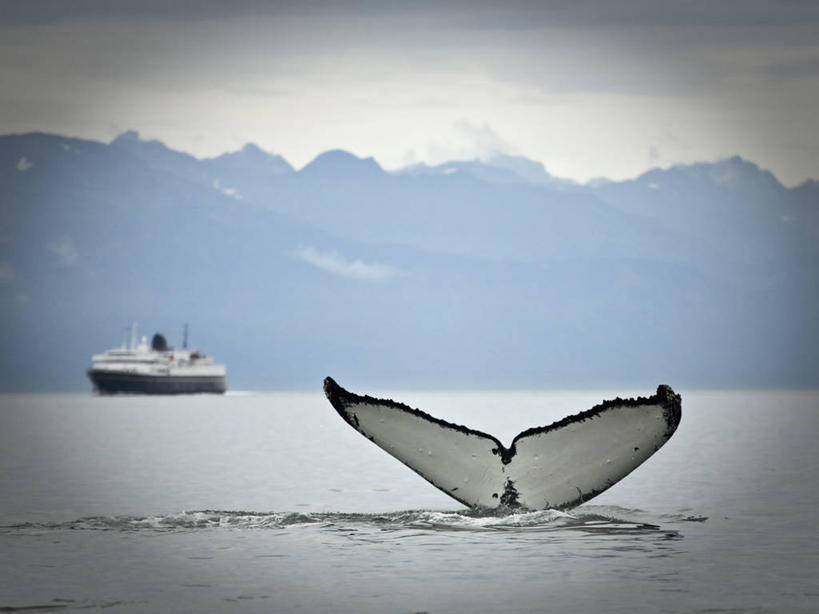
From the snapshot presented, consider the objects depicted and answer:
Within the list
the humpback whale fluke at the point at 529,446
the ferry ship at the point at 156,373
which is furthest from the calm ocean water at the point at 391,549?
the ferry ship at the point at 156,373

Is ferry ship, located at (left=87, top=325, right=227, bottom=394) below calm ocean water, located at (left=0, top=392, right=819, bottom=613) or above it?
above

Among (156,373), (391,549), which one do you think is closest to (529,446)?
(391,549)

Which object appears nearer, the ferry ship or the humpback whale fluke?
the humpback whale fluke

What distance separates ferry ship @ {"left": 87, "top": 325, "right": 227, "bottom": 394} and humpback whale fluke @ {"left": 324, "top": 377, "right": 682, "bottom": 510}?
14665 cm

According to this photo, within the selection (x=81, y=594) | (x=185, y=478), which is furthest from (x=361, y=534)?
(x=185, y=478)

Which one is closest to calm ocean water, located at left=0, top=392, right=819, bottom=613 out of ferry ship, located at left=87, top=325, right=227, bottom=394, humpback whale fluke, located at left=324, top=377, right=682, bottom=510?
humpback whale fluke, located at left=324, top=377, right=682, bottom=510

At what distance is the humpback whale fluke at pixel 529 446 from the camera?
40.7ft

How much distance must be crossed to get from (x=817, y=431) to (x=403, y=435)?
49843 mm

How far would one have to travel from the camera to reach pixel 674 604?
11812 millimetres

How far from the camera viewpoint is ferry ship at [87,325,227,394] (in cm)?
15862

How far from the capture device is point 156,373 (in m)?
158

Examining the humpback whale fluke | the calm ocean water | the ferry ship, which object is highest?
the ferry ship

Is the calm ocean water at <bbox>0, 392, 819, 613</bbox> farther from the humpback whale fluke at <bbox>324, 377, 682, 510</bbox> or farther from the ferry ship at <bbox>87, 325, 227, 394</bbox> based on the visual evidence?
the ferry ship at <bbox>87, 325, 227, 394</bbox>

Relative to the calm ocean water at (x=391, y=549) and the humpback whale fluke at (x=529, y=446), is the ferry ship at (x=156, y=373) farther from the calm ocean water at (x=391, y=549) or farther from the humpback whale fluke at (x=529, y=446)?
the humpback whale fluke at (x=529, y=446)
